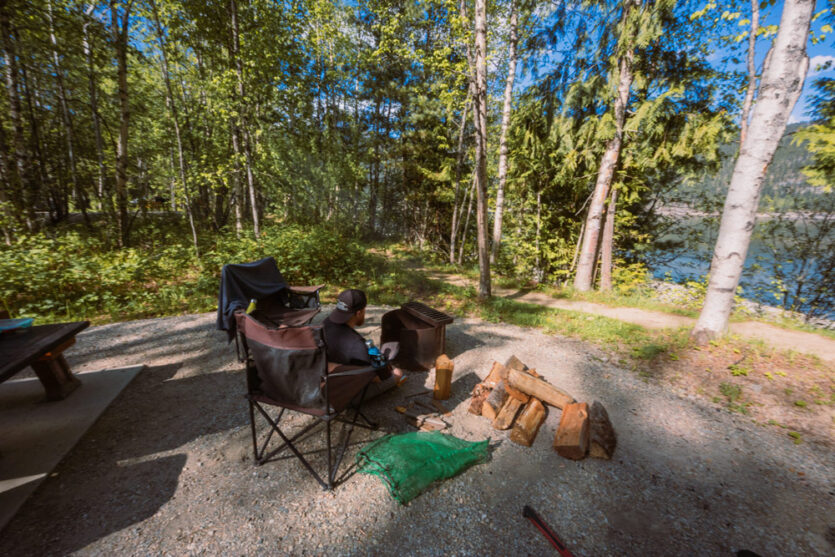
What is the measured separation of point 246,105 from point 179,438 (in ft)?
29.2

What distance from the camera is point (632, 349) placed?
16.1 ft

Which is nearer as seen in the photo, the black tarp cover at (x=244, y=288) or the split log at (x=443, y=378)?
the split log at (x=443, y=378)

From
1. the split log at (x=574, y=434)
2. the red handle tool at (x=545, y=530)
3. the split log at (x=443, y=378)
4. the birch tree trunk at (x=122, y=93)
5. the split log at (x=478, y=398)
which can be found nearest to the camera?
the red handle tool at (x=545, y=530)

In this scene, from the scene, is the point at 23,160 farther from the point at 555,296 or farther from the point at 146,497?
the point at 555,296

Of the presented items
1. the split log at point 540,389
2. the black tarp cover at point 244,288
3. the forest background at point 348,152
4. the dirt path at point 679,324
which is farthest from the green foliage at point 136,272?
the split log at point 540,389

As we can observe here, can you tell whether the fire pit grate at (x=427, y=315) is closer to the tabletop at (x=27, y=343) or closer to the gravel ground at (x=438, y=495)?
the gravel ground at (x=438, y=495)

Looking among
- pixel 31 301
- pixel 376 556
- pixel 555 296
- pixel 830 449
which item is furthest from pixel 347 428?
pixel 555 296

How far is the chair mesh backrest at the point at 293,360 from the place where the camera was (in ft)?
7.09

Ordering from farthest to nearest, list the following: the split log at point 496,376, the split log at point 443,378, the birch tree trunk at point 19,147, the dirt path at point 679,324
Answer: the birch tree trunk at point 19,147 → the dirt path at point 679,324 → the split log at point 496,376 → the split log at point 443,378

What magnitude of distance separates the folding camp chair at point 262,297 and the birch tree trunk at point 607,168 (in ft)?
27.2

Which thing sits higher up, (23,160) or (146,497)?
(23,160)

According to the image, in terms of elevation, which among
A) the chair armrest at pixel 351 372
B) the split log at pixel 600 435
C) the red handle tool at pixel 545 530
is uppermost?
the chair armrest at pixel 351 372

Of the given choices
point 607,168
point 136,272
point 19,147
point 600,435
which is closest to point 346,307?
point 600,435

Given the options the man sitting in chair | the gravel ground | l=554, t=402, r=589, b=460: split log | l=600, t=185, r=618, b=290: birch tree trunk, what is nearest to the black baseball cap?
the man sitting in chair
